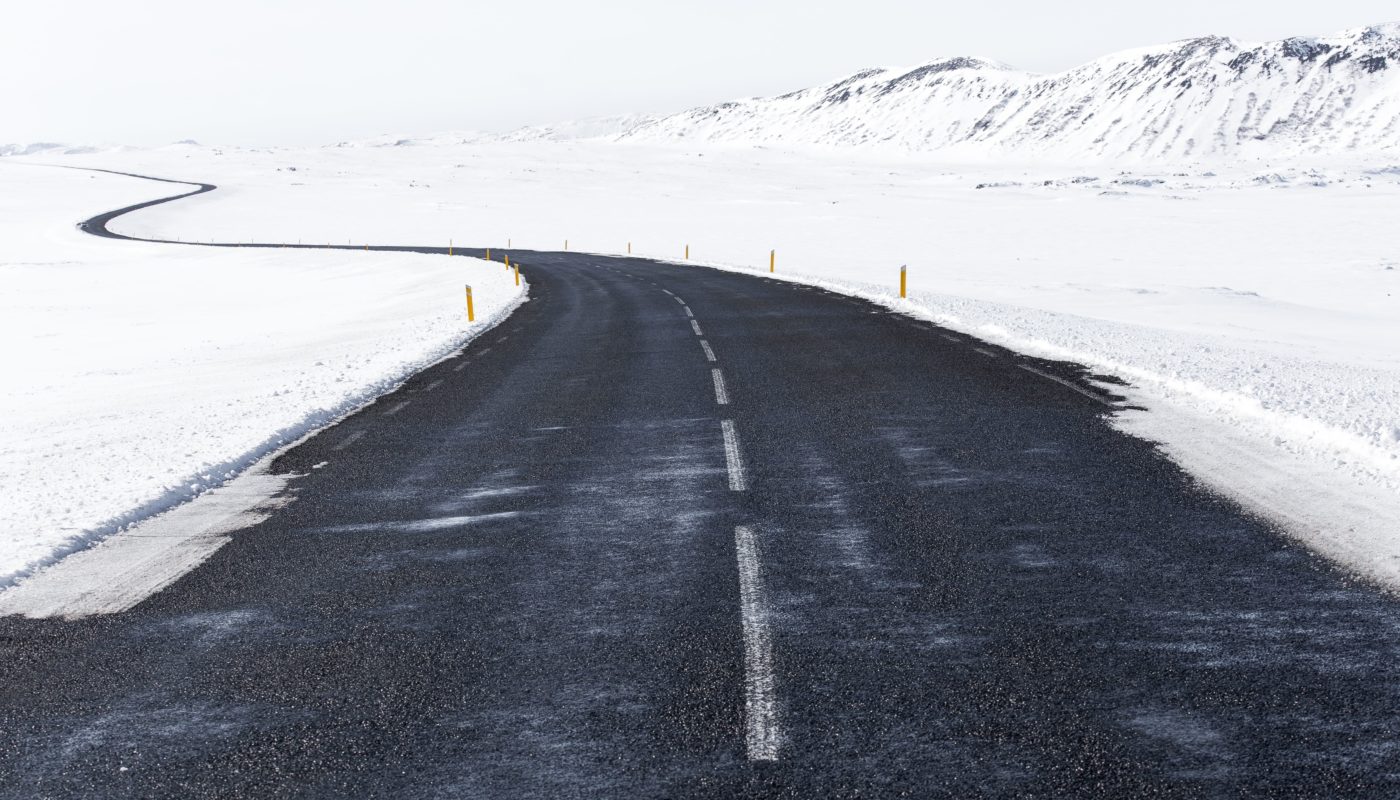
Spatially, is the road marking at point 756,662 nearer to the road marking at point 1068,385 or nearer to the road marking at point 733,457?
the road marking at point 733,457

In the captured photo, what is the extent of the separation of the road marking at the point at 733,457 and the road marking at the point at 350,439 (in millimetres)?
3747

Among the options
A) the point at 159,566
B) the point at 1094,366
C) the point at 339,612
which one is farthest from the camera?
the point at 1094,366

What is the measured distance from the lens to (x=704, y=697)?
451 centimetres

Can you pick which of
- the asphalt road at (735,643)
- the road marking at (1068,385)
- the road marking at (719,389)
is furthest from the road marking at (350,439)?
the road marking at (1068,385)

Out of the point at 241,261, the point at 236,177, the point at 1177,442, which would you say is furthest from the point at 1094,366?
the point at 236,177

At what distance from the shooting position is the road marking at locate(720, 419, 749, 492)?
829 cm

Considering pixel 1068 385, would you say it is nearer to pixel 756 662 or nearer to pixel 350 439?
pixel 350 439

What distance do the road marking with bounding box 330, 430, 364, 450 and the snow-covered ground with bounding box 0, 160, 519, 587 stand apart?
2.14ft

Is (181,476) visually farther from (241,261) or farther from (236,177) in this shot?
(236,177)

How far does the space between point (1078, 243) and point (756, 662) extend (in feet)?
199

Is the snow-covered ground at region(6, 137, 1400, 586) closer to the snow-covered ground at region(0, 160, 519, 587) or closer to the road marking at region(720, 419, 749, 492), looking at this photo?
the snow-covered ground at region(0, 160, 519, 587)

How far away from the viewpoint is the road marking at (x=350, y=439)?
34.4 feet

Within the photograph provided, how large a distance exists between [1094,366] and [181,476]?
11211 mm

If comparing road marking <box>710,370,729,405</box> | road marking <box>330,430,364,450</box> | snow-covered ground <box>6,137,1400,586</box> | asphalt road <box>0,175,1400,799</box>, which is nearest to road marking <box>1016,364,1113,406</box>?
snow-covered ground <box>6,137,1400,586</box>
